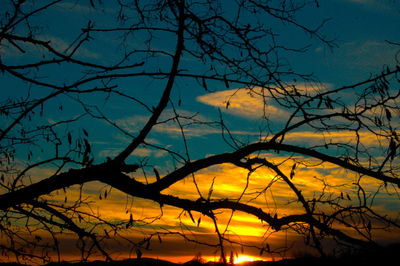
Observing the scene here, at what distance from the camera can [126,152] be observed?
3615mm

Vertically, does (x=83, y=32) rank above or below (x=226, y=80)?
above

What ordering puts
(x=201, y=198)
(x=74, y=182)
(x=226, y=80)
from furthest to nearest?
(x=201, y=198) < (x=74, y=182) < (x=226, y=80)

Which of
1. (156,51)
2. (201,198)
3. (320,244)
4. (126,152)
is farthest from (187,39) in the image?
(320,244)

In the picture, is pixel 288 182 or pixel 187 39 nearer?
pixel 187 39

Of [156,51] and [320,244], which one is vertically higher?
[156,51]

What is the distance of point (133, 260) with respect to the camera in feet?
15.5

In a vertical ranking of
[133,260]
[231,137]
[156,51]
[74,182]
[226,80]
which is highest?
[156,51]

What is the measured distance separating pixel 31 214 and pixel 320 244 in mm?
3136

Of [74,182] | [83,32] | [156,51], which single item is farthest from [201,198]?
[83,32]

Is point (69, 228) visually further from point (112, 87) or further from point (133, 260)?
point (112, 87)

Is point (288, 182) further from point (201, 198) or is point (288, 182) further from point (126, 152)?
point (126, 152)

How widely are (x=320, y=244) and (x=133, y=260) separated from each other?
2089 millimetres

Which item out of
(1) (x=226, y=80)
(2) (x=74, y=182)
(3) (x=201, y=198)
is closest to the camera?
(1) (x=226, y=80)

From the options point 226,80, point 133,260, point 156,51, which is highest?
point 156,51
